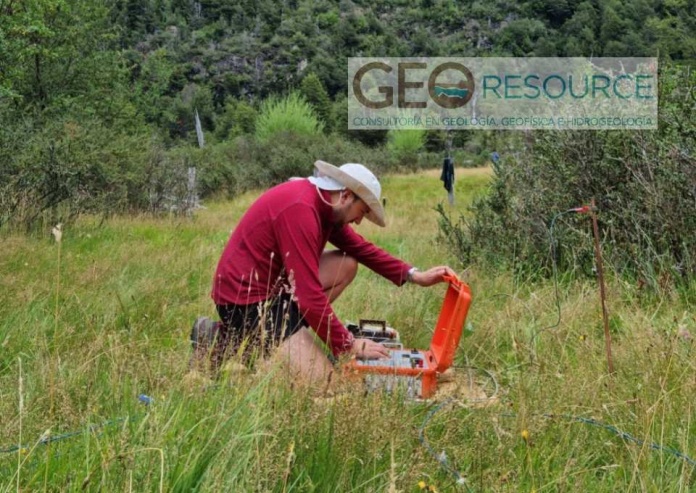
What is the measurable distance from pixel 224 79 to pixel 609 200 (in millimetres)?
64432

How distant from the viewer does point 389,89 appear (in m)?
41.3

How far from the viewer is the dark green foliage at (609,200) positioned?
453 cm

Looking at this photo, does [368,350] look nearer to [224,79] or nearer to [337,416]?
[337,416]

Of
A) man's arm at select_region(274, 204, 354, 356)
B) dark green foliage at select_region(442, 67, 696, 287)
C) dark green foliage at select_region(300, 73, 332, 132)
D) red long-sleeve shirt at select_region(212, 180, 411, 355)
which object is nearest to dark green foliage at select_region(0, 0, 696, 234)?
dark green foliage at select_region(300, 73, 332, 132)

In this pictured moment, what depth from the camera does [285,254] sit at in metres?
2.87

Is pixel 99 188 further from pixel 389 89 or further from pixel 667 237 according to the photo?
pixel 389 89

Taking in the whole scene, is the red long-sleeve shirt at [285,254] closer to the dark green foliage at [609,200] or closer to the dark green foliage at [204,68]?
the dark green foliage at [609,200]

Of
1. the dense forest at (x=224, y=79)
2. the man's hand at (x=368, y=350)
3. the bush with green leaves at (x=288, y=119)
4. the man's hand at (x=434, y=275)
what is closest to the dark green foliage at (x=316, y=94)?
the dense forest at (x=224, y=79)

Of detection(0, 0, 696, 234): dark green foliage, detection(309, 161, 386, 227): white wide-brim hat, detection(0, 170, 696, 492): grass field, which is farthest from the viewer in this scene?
detection(0, 0, 696, 234): dark green foliage

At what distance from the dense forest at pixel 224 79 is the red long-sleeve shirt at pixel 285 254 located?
3194mm

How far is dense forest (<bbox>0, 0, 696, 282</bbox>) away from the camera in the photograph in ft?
29.8

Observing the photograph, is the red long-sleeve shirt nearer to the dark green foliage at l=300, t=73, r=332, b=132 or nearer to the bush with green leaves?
the bush with green leaves

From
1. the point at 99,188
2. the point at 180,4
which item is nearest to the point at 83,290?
the point at 99,188

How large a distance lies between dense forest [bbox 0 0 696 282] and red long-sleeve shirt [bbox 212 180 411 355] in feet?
10.5
